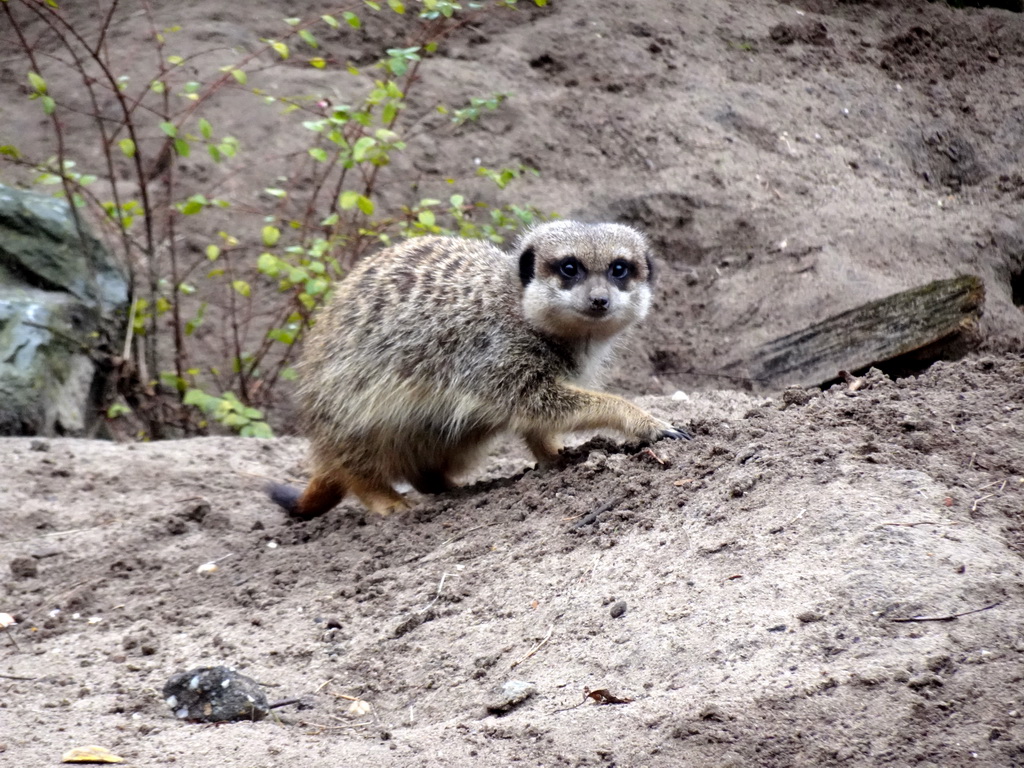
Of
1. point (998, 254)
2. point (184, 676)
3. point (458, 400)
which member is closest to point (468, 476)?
point (458, 400)

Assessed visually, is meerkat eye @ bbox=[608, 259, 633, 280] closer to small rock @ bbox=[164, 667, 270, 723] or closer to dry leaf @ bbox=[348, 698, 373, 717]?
dry leaf @ bbox=[348, 698, 373, 717]

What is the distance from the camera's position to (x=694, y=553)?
2453 millimetres

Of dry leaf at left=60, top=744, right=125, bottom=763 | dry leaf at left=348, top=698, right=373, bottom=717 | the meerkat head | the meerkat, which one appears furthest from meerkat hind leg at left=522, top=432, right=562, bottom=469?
dry leaf at left=60, top=744, right=125, bottom=763

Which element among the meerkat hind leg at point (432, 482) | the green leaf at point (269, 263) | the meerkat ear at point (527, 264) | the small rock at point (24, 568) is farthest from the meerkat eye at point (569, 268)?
the small rock at point (24, 568)

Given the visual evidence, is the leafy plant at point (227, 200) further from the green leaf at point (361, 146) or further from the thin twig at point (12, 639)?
the thin twig at point (12, 639)

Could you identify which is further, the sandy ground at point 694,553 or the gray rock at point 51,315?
the gray rock at point 51,315

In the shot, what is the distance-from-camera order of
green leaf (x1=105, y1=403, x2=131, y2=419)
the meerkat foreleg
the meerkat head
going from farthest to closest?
1. green leaf (x1=105, y1=403, x2=131, y2=419)
2. the meerkat head
3. the meerkat foreleg

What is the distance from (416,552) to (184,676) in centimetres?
90

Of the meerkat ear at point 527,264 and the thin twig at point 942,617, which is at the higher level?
the thin twig at point 942,617

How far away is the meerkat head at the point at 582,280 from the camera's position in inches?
140

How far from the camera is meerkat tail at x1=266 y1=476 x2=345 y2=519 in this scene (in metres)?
3.86

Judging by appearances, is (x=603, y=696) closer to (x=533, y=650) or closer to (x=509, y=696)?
(x=509, y=696)

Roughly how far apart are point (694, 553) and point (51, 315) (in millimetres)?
3593

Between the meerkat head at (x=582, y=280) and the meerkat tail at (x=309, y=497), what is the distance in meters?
0.94
